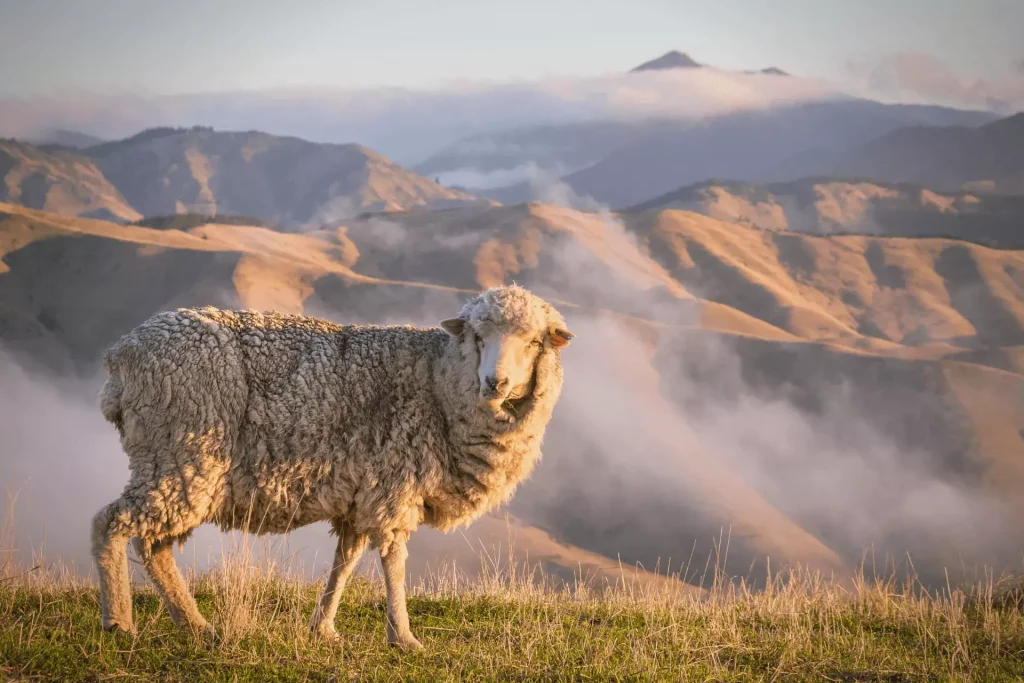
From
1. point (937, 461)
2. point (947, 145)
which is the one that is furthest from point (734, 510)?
point (947, 145)

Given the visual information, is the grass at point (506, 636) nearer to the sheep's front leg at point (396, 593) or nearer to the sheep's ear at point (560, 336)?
the sheep's front leg at point (396, 593)

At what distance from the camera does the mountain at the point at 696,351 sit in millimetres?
46438

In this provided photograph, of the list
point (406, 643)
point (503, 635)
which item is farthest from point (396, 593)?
point (503, 635)

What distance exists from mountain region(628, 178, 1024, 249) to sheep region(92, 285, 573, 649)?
288 feet

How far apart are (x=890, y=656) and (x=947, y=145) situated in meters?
146

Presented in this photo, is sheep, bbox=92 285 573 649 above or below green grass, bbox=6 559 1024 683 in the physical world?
above

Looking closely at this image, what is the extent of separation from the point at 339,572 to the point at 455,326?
1977mm

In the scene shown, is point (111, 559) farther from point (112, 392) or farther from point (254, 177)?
point (254, 177)

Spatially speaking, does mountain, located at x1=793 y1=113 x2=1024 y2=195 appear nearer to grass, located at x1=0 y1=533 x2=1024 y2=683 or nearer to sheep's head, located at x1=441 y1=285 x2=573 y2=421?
grass, located at x1=0 y1=533 x2=1024 y2=683

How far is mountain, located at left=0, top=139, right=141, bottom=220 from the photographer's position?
102312 millimetres

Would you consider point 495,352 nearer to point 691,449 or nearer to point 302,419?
point 302,419

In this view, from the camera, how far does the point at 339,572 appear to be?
6711mm

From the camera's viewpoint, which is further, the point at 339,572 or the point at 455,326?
the point at 339,572

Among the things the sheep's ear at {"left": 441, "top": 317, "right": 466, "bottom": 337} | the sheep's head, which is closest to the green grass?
the sheep's head
